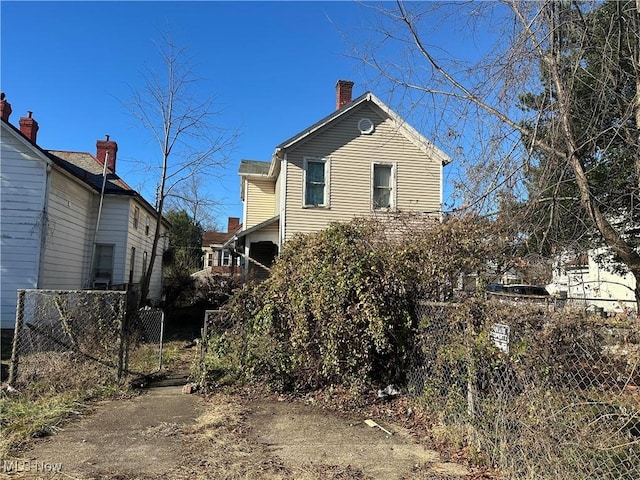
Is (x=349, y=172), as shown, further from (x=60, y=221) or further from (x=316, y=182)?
(x=60, y=221)

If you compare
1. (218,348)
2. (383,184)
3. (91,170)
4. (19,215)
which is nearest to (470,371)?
(218,348)

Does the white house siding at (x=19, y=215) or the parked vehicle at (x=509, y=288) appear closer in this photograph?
the parked vehicle at (x=509, y=288)

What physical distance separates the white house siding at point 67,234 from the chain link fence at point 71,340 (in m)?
5.91

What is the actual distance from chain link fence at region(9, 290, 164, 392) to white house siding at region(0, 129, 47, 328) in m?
5.55

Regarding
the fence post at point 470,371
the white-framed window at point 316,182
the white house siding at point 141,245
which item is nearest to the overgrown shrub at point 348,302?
the fence post at point 470,371

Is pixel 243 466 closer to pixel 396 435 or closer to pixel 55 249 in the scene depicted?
pixel 396 435

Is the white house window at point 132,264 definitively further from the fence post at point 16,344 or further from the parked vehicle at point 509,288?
the parked vehicle at point 509,288

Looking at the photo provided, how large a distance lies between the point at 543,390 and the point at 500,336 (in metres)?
0.53

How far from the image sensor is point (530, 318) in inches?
140

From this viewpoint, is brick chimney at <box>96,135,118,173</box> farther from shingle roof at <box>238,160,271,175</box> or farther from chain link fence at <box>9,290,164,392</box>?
chain link fence at <box>9,290,164,392</box>

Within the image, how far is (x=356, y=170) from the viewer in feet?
51.8

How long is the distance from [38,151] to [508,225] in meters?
11.5

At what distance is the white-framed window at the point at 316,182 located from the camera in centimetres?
1546

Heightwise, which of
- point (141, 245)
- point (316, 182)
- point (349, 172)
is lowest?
point (141, 245)
